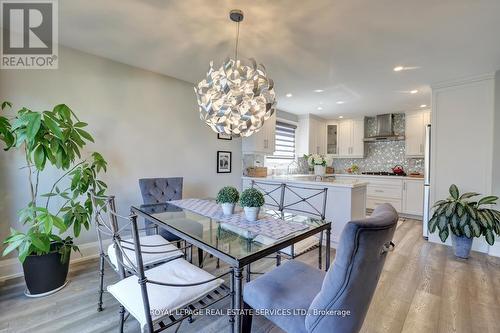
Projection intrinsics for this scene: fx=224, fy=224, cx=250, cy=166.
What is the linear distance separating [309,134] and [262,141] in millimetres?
1889

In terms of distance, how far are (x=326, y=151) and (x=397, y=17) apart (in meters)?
4.61

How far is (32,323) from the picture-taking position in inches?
65.4

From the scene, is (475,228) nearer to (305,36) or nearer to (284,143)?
(305,36)

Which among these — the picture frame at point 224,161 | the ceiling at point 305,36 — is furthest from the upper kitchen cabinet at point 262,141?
the ceiling at point 305,36

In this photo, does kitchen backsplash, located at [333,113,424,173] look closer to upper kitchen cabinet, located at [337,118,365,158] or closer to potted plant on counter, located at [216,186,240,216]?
upper kitchen cabinet, located at [337,118,365,158]

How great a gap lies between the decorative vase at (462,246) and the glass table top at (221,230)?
2.47m

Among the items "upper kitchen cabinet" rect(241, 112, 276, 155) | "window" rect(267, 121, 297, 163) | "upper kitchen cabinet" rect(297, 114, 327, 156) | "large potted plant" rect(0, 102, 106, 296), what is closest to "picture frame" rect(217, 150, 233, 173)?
"upper kitchen cabinet" rect(241, 112, 276, 155)

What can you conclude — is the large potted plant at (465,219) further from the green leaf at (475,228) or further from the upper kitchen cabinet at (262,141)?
the upper kitchen cabinet at (262,141)

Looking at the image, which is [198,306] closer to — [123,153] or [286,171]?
[123,153]

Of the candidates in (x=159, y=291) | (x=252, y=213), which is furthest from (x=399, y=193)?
(x=159, y=291)

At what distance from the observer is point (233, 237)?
1458 mm

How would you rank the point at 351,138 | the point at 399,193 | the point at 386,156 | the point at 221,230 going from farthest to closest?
1. the point at 351,138
2. the point at 386,156
3. the point at 399,193
4. the point at 221,230

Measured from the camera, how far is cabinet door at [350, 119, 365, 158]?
5828 millimetres

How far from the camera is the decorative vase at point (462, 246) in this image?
2879 millimetres
